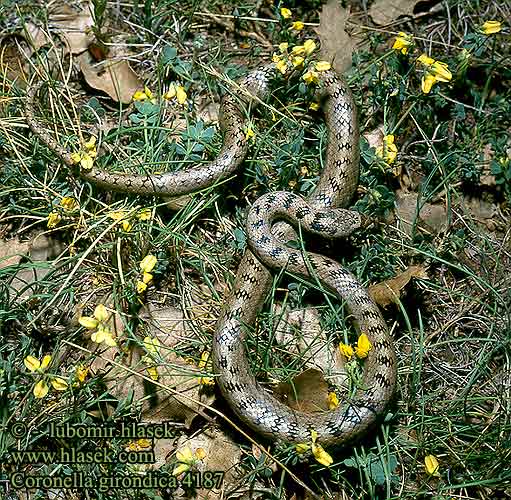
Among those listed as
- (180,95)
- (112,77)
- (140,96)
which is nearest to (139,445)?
(180,95)

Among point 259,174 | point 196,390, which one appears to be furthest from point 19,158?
point 196,390

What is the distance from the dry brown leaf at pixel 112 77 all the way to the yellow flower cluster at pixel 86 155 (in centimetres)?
78

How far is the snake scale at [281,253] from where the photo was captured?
5250 millimetres

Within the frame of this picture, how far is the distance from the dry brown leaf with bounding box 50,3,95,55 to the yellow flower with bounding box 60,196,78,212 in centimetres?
160

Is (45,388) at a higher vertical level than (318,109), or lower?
lower

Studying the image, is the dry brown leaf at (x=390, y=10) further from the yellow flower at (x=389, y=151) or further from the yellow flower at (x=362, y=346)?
the yellow flower at (x=362, y=346)

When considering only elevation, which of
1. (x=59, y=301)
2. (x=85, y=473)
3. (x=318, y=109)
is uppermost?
(x=318, y=109)

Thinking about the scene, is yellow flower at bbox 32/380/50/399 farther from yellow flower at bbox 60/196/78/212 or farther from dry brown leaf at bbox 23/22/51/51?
dry brown leaf at bbox 23/22/51/51

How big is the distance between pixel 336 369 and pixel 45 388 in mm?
2249

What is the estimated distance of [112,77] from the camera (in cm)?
646

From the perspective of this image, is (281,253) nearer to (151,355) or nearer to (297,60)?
(151,355)

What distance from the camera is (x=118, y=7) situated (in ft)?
21.7

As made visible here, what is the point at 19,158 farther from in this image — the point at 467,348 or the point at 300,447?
the point at 467,348

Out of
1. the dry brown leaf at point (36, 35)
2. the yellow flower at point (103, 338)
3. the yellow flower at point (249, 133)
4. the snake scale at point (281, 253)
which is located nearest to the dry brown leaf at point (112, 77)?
the dry brown leaf at point (36, 35)
